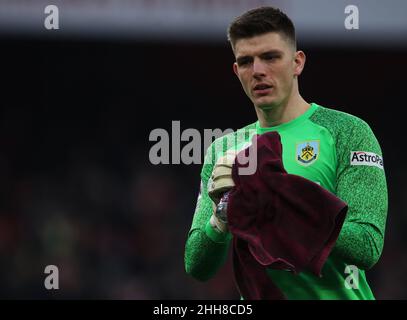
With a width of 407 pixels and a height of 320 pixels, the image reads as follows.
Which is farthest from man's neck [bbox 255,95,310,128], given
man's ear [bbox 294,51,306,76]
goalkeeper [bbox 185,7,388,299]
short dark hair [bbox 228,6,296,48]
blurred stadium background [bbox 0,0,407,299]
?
blurred stadium background [bbox 0,0,407,299]

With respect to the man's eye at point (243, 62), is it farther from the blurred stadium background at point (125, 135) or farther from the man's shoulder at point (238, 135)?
the blurred stadium background at point (125, 135)

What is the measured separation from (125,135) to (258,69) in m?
6.62

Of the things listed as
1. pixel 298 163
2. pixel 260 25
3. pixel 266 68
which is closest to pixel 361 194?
pixel 298 163

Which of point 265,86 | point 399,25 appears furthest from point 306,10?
point 265,86

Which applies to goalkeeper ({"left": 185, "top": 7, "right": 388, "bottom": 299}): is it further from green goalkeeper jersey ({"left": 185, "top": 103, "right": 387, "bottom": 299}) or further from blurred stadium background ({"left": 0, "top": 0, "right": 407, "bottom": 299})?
blurred stadium background ({"left": 0, "top": 0, "right": 407, "bottom": 299})

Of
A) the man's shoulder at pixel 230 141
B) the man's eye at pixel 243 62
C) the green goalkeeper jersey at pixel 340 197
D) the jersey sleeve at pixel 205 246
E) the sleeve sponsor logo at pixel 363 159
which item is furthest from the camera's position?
the man's shoulder at pixel 230 141

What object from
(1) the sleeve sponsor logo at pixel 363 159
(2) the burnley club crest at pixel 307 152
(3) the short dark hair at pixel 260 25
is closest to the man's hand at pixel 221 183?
(2) the burnley club crest at pixel 307 152

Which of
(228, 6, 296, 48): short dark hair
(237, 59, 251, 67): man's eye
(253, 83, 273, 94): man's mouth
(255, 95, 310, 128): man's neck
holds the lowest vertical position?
(255, 95, 310, 128): man's neck

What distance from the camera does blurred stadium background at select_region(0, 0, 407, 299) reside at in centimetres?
876

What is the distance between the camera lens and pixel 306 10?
768 centimetres

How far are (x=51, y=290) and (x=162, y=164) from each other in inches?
79.2

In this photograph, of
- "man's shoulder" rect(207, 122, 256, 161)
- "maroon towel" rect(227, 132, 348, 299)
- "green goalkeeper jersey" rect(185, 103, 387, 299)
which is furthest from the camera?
"man's shoulder" rect(207, 122, 256, 161)

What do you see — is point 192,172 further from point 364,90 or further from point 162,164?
point 364,90

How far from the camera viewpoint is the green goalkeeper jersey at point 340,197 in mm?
2951
